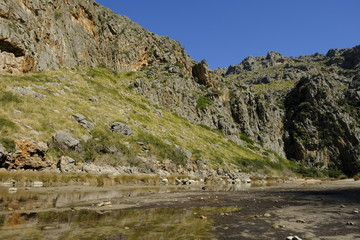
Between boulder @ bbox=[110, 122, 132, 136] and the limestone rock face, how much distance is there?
18.4 metres

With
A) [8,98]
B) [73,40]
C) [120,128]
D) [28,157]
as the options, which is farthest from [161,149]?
[73,40]

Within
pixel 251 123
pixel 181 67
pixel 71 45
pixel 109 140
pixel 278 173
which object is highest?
pixel 181 67

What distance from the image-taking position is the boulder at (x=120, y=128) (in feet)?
133

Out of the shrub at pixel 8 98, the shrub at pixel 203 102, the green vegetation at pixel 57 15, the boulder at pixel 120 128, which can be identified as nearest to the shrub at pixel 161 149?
the boulder at pixel 120 128

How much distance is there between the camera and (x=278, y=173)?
6838 cm

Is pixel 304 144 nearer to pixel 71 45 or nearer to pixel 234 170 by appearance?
pixel 234 170

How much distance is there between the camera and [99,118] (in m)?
41.3

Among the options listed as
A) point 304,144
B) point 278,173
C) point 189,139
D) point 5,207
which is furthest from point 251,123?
point 5,207

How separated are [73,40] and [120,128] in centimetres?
3319

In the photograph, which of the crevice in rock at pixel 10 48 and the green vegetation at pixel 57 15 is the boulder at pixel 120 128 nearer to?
the crevice in rock at pixel 10 48

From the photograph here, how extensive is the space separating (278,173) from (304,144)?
37135mm

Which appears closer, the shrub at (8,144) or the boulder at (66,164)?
the shrub at (8,144)

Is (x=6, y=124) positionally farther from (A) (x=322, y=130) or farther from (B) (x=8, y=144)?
(A) (x=322, y=130)

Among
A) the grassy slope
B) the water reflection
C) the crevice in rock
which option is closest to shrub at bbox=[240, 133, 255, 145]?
the grassy slope
